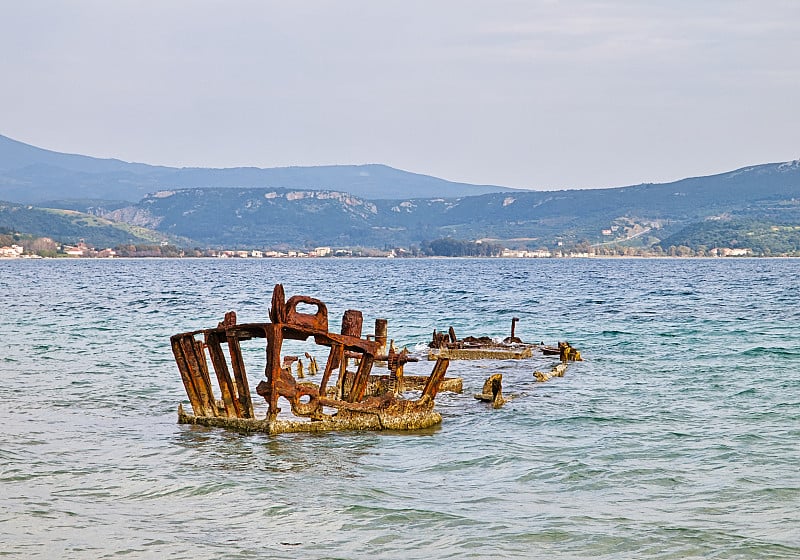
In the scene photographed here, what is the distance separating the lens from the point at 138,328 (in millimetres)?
48750

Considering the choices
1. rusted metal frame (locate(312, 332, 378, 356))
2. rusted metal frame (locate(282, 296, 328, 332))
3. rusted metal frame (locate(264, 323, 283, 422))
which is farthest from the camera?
rusted metal frame (locate(312, 332, 378, 356))

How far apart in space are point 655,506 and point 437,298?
65031mm

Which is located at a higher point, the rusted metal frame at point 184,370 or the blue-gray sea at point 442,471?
the rusted metal frame at point 184,370

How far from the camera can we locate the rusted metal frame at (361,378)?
21109 mm

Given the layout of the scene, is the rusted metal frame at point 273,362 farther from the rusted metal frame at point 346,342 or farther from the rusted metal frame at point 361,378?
the rusted metal frame at point 361,378

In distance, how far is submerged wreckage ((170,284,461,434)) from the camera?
1928 centimetres

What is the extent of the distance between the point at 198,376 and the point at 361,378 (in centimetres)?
329

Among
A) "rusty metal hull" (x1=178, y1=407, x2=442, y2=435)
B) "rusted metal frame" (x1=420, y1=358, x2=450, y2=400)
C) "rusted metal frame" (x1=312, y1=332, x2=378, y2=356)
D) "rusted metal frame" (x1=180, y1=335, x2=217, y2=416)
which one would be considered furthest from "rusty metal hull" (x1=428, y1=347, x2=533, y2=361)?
"rusted metal frame" (x1=180, y1=335, x2=217, y2=416)

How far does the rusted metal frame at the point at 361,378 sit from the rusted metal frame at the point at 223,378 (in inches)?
96.4

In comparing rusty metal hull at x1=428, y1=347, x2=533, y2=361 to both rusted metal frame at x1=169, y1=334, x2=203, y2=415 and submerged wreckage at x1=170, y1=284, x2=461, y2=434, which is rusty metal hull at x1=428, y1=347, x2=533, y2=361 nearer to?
submerged wreckage at x1=170, y1=284, x2=461, y2=434

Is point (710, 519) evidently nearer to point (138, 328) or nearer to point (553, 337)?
point (553, 337)

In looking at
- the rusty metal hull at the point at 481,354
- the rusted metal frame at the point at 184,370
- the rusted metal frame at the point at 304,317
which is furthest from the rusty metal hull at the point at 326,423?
the rusty metal hull at the point at 481,354

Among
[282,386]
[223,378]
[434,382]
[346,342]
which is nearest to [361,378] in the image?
[346,342]

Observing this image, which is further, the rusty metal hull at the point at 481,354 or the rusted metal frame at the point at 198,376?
the rusty metal hull at the point at 481,354
